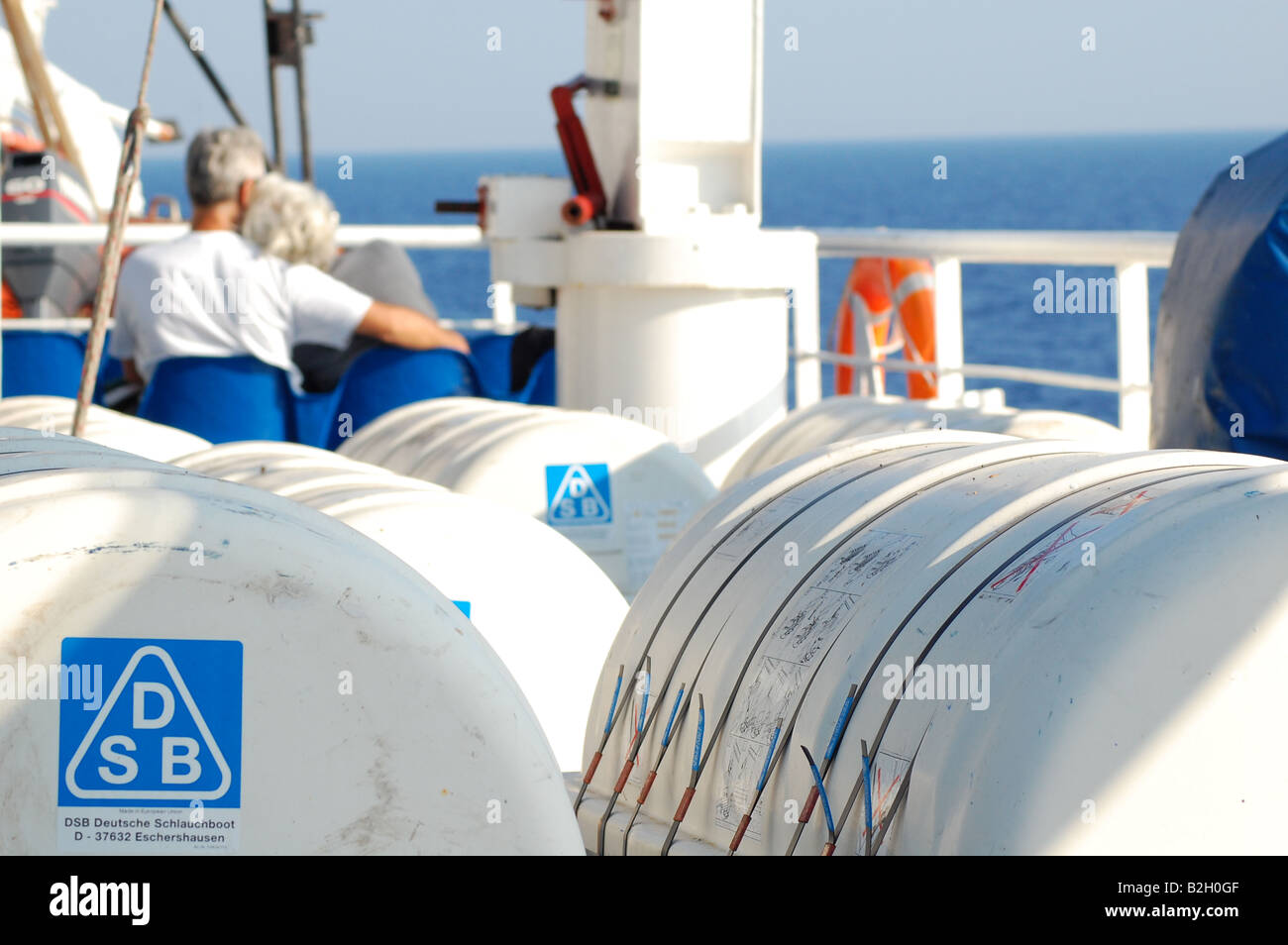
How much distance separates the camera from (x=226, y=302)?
560 cm

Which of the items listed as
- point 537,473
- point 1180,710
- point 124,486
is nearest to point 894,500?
point 1180,710

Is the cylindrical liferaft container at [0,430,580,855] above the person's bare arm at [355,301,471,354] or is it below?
below

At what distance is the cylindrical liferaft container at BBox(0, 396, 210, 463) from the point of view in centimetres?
435

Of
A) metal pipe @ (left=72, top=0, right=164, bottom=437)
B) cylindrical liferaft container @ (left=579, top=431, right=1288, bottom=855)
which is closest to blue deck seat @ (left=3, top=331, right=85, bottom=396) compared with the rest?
metal pipe @ (left=72, top=0, right=164, bottom=437)

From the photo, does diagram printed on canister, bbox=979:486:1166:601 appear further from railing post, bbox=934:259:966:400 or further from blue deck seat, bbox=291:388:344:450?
blue deck seat, bbox=291:388:344:450

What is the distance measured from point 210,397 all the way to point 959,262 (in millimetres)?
2442

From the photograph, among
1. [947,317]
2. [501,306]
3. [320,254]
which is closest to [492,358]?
[320,254]

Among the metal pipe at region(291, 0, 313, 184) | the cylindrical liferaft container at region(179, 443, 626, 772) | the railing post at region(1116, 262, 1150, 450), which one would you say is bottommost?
the cylindrical liferaft container at region(179, 443, 626, 772)

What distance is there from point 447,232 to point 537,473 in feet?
11.8

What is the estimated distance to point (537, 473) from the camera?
13.1 ft

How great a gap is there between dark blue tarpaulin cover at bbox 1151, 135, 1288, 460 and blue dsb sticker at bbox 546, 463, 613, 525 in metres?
1.38

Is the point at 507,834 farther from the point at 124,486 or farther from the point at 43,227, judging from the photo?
the point at 43,227

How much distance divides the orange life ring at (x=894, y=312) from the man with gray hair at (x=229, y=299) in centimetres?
186

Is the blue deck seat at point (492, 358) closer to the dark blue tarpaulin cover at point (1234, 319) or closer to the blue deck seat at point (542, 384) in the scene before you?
the blue deck seat at point (542, 384)
